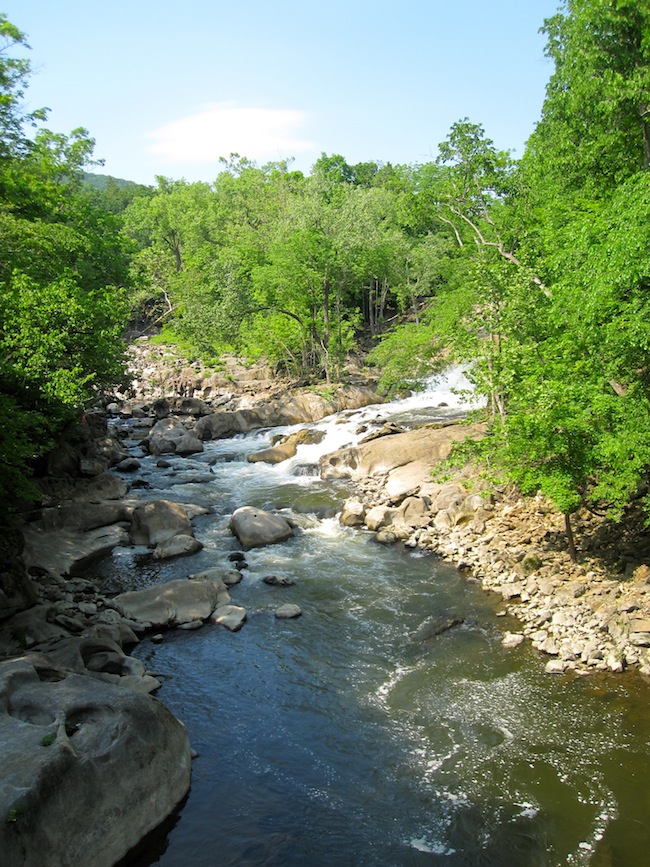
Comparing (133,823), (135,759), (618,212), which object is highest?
(618,212)

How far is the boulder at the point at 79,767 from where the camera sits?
6965mm

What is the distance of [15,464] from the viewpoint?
13062 millimetres

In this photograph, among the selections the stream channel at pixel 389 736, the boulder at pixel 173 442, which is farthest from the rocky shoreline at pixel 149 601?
the boulder at pixel 173 442

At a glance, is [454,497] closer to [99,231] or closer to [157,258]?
[99,231]

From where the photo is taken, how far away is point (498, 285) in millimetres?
15867

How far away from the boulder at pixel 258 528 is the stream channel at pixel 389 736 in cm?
199

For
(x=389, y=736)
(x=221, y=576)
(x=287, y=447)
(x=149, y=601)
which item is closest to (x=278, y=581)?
(x=221, y=576)

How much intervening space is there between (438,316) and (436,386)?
12527mm

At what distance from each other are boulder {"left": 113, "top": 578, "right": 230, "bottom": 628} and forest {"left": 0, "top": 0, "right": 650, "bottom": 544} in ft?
11.6

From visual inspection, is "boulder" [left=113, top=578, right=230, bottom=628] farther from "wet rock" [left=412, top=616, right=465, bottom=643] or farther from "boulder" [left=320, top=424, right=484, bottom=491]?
"boulder" [left=320, top=424, right=484, bottom=491]

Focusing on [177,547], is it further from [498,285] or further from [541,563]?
[498,285]

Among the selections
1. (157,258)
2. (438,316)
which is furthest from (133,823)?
(157,258)

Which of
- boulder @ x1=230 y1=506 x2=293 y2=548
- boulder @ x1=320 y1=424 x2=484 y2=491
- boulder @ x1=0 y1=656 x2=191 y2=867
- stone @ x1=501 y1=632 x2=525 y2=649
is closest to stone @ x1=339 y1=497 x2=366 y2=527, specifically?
boulder @ x1=230 y1=506 x2=293 y2=548

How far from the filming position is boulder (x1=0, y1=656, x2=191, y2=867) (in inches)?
274
